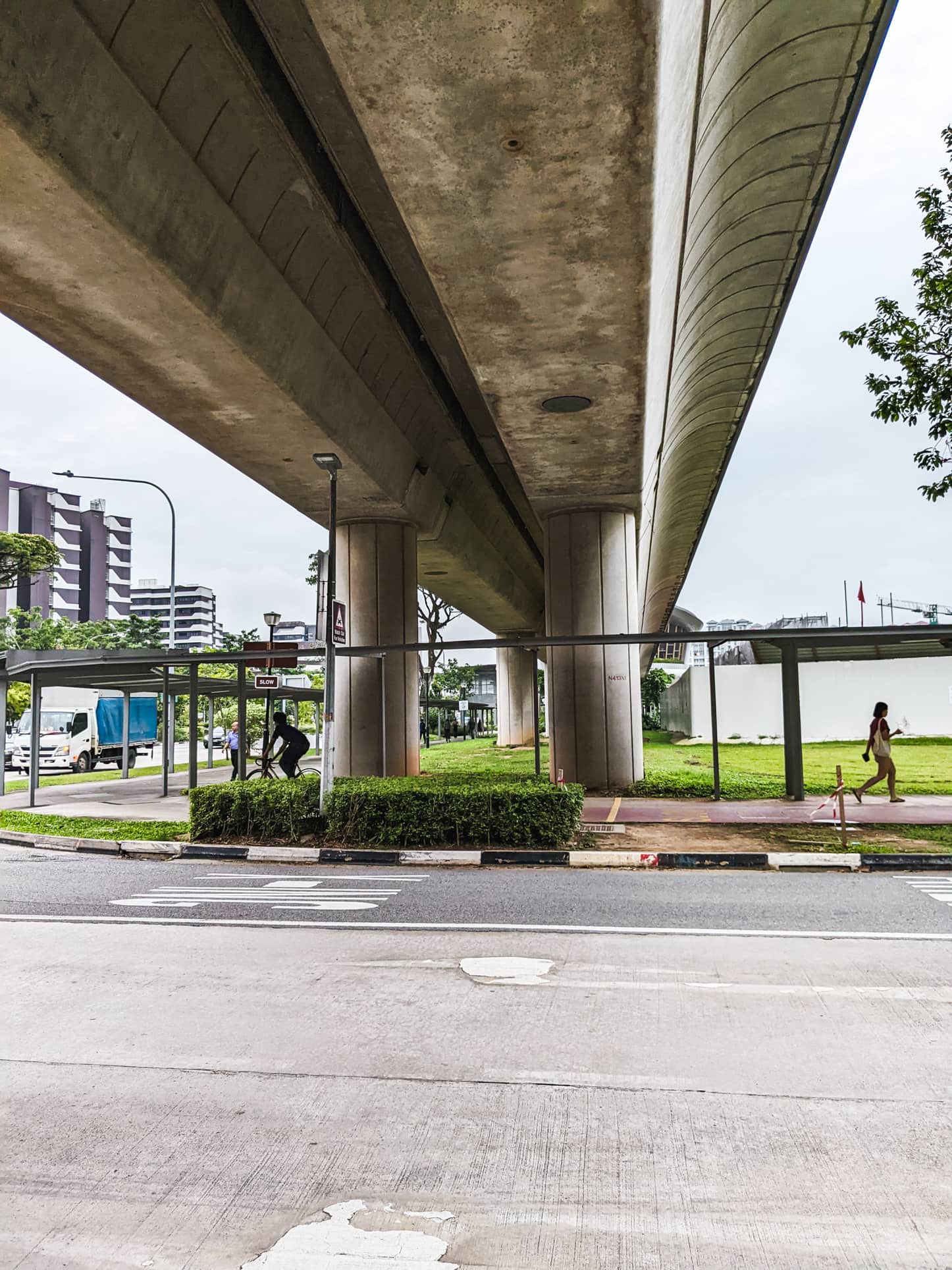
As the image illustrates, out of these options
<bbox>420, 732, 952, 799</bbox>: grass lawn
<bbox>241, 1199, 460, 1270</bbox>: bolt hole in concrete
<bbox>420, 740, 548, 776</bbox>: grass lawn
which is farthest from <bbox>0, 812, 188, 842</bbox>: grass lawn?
<bbox>241, 1199, 460, 1270</bbox>: bolt hole in concrete

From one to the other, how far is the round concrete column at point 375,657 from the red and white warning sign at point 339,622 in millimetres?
5372

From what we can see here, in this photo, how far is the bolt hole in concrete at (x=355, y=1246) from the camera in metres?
3.01

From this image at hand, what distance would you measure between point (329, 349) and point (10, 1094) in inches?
396

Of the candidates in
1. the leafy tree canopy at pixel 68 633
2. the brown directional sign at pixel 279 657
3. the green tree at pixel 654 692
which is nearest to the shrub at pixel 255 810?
the brown directional sign at pixel 279 657

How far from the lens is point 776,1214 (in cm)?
329

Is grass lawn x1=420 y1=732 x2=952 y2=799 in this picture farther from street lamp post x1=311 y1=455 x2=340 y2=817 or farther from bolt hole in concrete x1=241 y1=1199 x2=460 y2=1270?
bolt hole in concrete x1=241 y1=1199 x2=460 y2=1270

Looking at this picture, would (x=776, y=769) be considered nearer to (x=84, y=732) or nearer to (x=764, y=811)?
(x=764, y=811)

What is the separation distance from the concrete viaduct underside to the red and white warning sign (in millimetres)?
2315

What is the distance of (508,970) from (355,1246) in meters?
3.49

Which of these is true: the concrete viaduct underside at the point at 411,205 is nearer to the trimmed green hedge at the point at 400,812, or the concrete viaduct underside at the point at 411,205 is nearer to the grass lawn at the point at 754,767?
the trimmed green hedge at the point at 400,812

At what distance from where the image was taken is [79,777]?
32.2 meters

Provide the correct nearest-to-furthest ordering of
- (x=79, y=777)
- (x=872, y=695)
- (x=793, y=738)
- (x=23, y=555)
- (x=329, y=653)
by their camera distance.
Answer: (x=329, y=653), (x=793, y=738), (x=872, y=695), (x=79, y=777), (x=23, y=555)

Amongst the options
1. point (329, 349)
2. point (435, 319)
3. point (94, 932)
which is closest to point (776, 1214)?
point (94, 932)

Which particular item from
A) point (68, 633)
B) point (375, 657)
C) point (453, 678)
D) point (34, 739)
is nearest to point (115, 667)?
point (34, 739)
